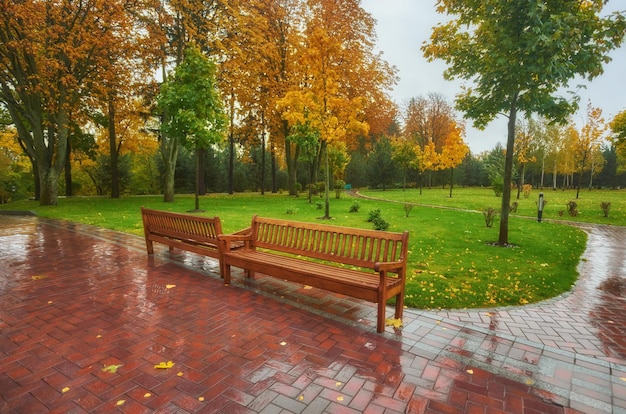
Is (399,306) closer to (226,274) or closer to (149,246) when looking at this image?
(226,274)

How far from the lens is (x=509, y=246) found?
26.8ft

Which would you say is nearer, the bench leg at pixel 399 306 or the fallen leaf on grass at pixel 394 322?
the fallen leaf on grass at pixel 394 322

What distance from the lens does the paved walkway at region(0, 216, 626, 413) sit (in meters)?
2.53

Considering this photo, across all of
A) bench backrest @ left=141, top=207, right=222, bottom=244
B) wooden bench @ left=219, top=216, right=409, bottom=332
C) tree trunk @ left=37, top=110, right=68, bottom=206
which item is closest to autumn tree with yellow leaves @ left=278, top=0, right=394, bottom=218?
bench backrest @ left=141, top=207, right=222, bottom=244

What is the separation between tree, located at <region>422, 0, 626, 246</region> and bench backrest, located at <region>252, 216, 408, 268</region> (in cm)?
438

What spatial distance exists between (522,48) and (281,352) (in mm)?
6725

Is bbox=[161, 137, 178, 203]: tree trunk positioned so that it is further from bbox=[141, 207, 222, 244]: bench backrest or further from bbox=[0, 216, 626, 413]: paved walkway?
bbox=[0, 216, 626, 413]: paved walkway

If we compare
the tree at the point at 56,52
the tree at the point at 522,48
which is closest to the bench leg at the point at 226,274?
the tree at the point at 522,48

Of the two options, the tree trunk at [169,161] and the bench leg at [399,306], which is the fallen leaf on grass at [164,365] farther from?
the tree trunk at [169,161]

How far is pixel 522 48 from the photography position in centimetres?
607

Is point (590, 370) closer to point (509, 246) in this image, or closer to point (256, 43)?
point (509, 246)

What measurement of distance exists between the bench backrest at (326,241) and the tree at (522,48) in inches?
172

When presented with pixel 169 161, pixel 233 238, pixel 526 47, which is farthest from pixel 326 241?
pixel 169 161

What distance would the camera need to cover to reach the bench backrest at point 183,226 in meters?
5.67
